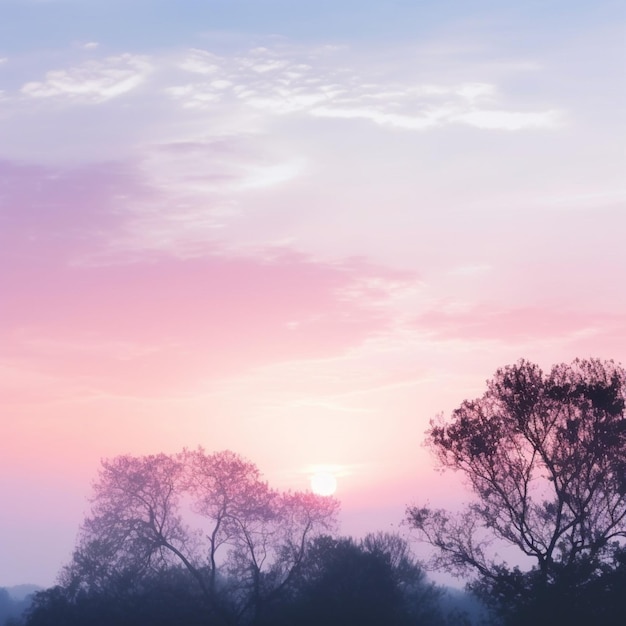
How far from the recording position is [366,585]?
7031 cm

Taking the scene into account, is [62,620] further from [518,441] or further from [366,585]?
[518,441]

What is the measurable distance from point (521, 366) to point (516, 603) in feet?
38.9

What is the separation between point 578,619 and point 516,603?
3066mm

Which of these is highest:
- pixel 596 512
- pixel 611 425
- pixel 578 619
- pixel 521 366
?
pixel 521 366

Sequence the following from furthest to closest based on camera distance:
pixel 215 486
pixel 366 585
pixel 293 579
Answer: pixel 215 486 → pixel 293 579 → pixel 366 585

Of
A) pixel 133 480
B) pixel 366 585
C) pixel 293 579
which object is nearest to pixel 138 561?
pixel 133 480

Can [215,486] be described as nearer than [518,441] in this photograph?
No

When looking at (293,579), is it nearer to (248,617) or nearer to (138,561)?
(248,617)

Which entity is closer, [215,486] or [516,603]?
[516,603]

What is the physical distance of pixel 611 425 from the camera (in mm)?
50156

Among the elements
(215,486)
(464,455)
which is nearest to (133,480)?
(215,486)

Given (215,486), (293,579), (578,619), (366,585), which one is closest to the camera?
(578,619)

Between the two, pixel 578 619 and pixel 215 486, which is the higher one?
pixel 215 486

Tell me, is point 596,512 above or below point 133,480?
below
